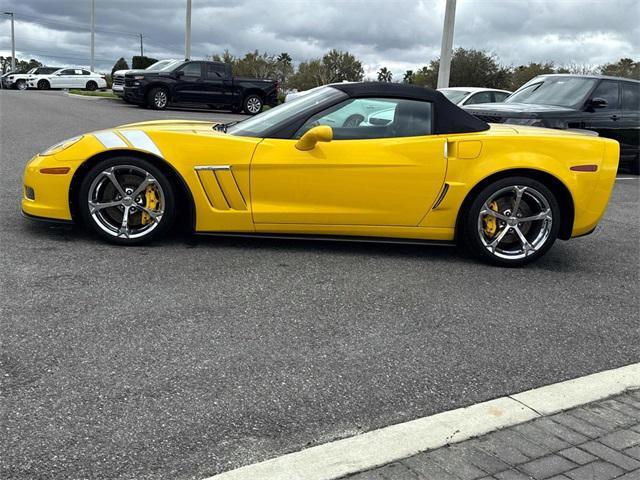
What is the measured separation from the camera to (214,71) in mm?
24250

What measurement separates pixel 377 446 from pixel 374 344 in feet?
3.32

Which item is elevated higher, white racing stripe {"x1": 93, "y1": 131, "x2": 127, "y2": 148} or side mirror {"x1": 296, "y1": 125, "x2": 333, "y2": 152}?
side mirror {"x1": 296, "y1": 125, "x2": 333, "y2": 152}

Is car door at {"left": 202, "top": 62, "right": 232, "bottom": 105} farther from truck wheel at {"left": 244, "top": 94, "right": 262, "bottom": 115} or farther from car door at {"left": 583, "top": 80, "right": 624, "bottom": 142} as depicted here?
car door at {"left": 583, "top": 80, "right": 624, "bottom": 142}

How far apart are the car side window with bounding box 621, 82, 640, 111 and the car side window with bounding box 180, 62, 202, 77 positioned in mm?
16120

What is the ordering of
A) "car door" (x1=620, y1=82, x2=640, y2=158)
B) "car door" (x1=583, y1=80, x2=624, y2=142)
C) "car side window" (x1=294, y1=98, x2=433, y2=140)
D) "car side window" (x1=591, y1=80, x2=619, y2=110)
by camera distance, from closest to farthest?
"car side window" (x1=294, y1=98, x2=433, y2=140) → "car door" (x1=583, y1=80, x2=624, y2=142) → "car side window" (x1=591, y1=80, x2=619, y2=110) → "car door" (x1=620, y1=82, x2=640, y2=158)

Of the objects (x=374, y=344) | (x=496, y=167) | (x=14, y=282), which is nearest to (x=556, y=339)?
(x=374, y=344)

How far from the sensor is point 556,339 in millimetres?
3826

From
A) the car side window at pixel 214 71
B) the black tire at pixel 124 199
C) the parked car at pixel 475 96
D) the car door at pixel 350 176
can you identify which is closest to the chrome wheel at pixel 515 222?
the car door at pixel 350 176

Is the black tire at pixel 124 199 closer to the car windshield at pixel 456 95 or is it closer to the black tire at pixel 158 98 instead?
the car windshield at pixel 456 95

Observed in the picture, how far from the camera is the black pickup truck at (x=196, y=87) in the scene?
23234mm

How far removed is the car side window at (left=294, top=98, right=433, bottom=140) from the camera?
16.7ft

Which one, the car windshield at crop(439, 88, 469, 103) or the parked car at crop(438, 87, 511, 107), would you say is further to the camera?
the car windshield at crop(439, 88, 469, 103)

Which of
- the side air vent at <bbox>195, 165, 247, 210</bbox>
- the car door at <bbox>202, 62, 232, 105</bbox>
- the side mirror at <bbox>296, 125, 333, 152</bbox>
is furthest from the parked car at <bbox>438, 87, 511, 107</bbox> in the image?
the car door at <bbox>202, 62, 232, 105</bbox>

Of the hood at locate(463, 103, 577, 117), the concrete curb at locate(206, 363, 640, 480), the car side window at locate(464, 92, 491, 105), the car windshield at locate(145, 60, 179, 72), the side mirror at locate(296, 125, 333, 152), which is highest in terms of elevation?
the car windshield at locate(145, 60, 179, 72)
